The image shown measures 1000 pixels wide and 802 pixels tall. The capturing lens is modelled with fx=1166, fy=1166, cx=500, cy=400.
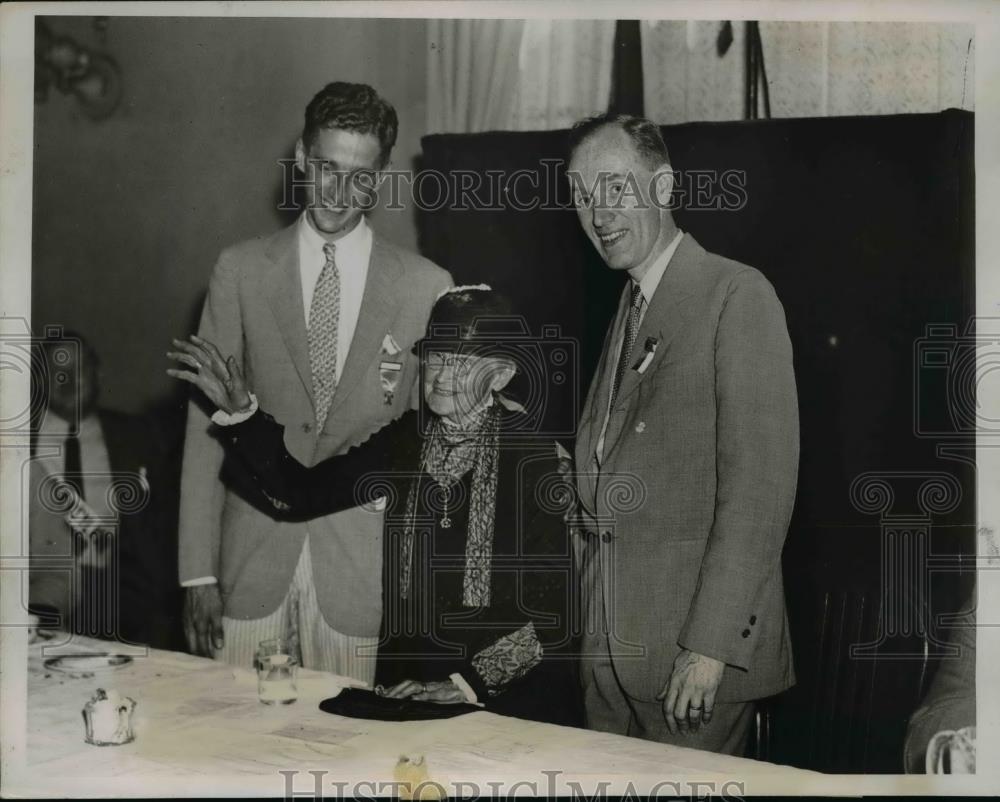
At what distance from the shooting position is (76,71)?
3355mm

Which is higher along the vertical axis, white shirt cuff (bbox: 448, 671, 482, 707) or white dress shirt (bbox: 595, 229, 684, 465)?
white dress shirt (bbox: 595, 229, 684, 465)

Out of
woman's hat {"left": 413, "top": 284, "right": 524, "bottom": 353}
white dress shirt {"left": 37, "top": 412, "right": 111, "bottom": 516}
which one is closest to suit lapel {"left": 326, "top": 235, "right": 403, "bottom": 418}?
woman's hat {"left": 413, "top": 284, "right": 524, "bottom": 353}

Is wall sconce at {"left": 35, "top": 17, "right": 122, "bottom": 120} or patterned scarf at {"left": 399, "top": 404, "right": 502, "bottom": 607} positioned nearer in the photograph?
patterned scarf at {"left": 399, "top": 404, "right": 502, "bottom": 607}

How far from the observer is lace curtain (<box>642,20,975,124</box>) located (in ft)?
10.8

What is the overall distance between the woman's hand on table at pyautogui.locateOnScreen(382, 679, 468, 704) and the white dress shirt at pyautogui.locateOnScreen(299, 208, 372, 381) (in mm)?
1055

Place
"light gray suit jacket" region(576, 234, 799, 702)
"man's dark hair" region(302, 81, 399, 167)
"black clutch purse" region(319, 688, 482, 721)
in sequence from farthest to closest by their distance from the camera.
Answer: "man's dark hair" region(302, 81, 399, 167), "black clutch purse" region(319, 688, 482, 721), "light gray suit jacket" region(576, 234, 799, 702)

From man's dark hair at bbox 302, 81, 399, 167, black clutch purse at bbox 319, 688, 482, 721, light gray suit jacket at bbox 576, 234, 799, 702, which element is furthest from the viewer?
man's dark hair at bbox 302, 81, 399, 167

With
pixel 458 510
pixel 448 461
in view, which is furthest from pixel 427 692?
pixel 448 461

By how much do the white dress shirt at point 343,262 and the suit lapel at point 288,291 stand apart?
2 cm

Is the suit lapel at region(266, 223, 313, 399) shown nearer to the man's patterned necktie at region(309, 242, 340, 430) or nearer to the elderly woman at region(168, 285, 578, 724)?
the man's patterned necktie at region(309, 242, 340, 430)

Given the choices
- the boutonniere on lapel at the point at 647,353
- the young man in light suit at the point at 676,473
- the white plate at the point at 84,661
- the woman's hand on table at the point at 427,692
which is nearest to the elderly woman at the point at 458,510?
the woman's hand on table at the point at 427,692

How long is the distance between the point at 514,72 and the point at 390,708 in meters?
1.82

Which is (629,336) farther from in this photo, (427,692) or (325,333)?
(427,692)

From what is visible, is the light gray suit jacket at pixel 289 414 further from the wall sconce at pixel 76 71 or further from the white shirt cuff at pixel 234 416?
the wall sconce at pixel 76 71
